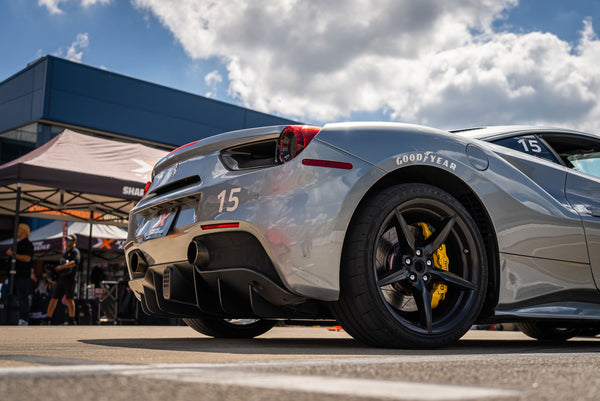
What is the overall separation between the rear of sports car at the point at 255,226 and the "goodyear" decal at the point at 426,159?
221 mm

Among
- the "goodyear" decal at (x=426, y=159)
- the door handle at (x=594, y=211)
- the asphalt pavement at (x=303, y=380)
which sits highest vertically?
the "goodyear" decal at (x=426, y=159)

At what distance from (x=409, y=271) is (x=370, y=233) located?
33cm

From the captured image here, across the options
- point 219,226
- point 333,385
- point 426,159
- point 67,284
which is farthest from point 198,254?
point 67,284

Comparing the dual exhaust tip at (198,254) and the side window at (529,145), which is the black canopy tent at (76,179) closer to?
the dual exhaust tip at (198,254)

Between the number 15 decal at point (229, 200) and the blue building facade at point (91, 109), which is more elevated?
the blue building facade at point (91, 109)

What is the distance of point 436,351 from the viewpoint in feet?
10.2

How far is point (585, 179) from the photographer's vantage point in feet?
13.4

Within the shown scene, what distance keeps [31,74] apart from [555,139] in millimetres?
19335

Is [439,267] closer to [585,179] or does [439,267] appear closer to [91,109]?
[585,179]

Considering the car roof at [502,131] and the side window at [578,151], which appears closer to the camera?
the car roof at [502,131]

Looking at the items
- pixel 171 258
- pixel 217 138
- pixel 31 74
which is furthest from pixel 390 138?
pixel 31 74

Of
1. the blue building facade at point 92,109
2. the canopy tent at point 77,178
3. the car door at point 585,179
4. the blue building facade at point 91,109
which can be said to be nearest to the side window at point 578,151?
the car door at point 585,179

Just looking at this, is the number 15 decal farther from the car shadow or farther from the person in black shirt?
the person in black shirt

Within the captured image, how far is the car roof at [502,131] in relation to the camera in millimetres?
4004
